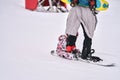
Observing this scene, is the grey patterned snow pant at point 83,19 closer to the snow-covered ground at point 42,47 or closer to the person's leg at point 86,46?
the person's leg at point 86,46

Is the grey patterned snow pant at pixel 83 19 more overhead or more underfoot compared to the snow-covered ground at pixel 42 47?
more overhead

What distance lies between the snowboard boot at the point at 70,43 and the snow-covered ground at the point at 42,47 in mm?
133

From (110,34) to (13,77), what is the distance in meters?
2.46

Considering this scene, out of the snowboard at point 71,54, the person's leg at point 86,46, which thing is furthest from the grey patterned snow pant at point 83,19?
the snowboard at point 71,54

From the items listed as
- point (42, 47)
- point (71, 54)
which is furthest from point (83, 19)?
point (42, 47)

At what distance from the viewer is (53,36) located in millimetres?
4551

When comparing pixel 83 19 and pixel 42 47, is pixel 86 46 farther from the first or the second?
pixel 42 47

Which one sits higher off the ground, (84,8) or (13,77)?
(84,8)

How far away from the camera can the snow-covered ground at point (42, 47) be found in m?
2.88

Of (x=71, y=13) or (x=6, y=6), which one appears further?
(x=6, y=6)

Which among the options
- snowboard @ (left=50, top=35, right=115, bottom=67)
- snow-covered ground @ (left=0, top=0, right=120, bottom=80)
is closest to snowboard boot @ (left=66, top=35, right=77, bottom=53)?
snowboard @ (left=50, top=35, right=115, bottom=67)

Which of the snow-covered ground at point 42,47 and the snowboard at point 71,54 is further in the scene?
the snowboard at point 71,54

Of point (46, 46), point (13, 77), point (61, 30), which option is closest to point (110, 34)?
point (61, 30)

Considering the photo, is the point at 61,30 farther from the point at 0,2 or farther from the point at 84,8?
the point at 0,2
